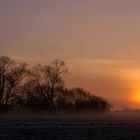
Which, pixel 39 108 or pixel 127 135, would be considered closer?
pixel 127 135

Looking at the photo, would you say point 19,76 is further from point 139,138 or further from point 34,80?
point 139,138

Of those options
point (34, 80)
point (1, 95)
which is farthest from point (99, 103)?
point (1, 95)

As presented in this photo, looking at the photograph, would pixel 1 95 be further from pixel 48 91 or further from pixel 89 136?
pixel 89 136

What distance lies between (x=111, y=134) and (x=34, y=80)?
8394cm

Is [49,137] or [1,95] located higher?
[1,95]

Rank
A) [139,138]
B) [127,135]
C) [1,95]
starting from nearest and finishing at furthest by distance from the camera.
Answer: [139,138], [127,135], [1,95]

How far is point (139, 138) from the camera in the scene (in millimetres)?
29609

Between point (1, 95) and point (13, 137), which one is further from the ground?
point (1, 95)

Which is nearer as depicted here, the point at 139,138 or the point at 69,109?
the point at 139,138

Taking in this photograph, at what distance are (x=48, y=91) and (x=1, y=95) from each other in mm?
11782

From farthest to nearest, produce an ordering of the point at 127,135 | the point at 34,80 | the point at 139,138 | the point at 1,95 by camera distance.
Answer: the point at 34,80, the point at 1,95, the point at 127,135, the point at 139,138

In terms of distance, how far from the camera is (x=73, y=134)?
33.7 m

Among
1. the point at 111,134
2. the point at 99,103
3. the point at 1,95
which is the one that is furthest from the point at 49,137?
the point at 99,103

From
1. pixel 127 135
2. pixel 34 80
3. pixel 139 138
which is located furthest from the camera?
pixel 34 80
